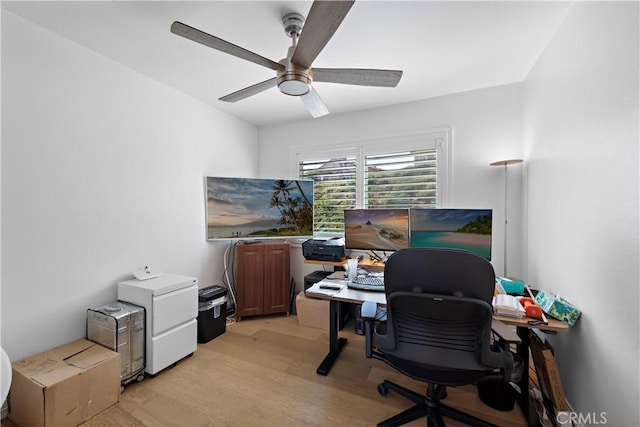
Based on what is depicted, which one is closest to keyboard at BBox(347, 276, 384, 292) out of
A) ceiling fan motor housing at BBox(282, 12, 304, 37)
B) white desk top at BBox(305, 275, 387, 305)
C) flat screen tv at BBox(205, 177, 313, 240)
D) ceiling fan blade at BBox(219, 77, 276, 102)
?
white desk top at BBox(305, 275, 387, 305)

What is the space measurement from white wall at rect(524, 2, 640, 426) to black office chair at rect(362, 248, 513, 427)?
0.49 meters

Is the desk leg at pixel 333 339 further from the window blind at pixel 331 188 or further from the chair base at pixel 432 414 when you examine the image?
the window blind at pixel 331 188

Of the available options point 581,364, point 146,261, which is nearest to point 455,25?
point 581,364

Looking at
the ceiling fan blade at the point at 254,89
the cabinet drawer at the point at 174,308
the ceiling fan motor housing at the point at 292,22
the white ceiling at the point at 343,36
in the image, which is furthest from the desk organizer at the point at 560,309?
the cabinet drawer at the point at 174,308

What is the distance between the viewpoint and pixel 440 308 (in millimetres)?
1243

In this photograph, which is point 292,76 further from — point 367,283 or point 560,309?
point 560,309

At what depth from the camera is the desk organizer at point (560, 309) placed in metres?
1.48

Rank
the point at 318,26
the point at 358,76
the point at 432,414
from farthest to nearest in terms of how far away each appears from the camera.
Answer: the point at 358,76 < the point at 432,414 < the point at 318,26

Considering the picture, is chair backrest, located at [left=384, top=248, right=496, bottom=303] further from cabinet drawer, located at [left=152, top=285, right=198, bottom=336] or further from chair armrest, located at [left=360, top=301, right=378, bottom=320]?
cabinet drawer, located at [left=152, top=285, right=198, bottom=336]

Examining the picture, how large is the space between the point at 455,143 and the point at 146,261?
11.1 ft

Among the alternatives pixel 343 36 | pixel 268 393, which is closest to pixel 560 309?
pixel 268 393

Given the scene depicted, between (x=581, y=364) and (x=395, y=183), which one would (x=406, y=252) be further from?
(x=395, y=183)

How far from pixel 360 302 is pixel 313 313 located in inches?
51.0

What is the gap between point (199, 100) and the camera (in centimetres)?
293
